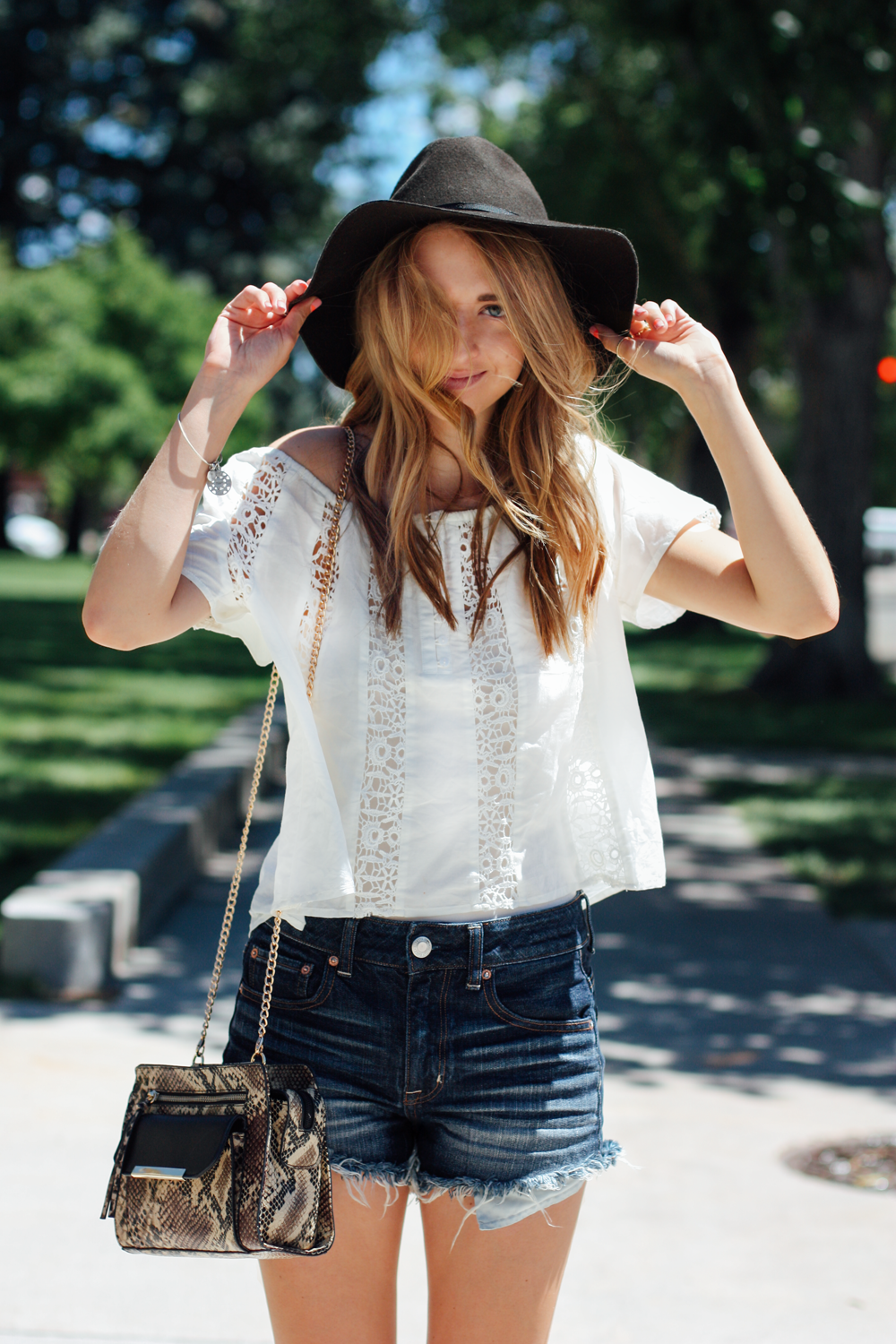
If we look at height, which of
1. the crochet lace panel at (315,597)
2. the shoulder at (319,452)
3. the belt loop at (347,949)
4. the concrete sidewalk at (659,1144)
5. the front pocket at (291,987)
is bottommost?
the concrete sidewalk at (659,1144)

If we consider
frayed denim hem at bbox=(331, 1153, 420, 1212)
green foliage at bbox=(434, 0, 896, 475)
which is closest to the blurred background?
green foliage at bbox=(434, 0, 896, 475)

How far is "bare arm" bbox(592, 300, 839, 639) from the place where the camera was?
216 cm

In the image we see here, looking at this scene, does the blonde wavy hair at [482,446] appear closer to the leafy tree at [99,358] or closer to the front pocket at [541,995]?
the front pocket at [541,995]

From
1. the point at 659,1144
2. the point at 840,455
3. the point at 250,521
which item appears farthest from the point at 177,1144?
the point at 840,455

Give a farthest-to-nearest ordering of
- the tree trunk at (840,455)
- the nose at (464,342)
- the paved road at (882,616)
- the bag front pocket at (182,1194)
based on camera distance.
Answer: the paved road at (882,616) → the tree trunk at (840,455) → the nose at (464,342) → the bag front pocket at (182,1194)

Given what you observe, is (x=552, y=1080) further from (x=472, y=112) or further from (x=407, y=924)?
(x=472, y=112)

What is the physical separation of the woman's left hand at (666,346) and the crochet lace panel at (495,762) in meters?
0.47

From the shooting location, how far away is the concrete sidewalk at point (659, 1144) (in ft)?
11.3

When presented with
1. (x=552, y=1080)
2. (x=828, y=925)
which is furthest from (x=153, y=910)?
(x=552, y=1080)

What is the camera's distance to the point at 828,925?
22.9ft

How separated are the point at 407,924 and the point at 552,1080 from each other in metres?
0.30

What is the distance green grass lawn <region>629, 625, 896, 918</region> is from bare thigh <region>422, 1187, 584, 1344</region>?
535 centimetres

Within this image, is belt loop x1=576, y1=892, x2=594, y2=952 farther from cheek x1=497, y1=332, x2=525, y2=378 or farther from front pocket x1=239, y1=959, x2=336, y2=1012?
cheek x1=497, y1=332, x2=525, y2=378

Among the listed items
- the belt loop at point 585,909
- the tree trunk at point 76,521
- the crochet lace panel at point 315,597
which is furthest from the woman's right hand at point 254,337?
the tree trunk at point 76,521
